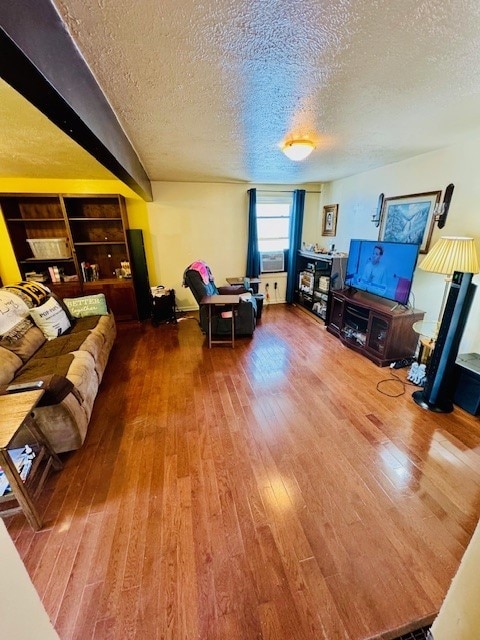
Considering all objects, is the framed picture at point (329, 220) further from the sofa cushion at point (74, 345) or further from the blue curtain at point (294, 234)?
the sofa cushion at point (74, 345)

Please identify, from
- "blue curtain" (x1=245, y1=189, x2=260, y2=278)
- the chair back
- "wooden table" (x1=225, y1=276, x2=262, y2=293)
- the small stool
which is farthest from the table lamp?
the small stool

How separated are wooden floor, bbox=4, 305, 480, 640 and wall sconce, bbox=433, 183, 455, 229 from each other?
180cm

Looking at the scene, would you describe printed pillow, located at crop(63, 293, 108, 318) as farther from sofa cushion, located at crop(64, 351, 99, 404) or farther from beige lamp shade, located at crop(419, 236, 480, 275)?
beige lamp shade, located at crop(419, 236, 480, 275)

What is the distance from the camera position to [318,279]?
180 inches

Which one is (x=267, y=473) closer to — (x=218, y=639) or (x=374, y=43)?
(x=218, y=639)

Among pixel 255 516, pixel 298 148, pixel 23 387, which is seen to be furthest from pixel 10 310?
pixel 298 148

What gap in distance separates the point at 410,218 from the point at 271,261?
253cm

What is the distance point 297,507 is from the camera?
4.82ft

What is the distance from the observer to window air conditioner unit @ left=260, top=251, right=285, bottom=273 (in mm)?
5078

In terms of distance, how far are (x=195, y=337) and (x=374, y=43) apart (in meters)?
3.29

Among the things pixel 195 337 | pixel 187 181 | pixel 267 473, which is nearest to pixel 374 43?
pixel 267 473

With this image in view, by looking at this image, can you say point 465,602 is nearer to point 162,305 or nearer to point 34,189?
point 162,305

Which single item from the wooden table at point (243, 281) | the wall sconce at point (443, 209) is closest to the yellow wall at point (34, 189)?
the wooden table at point (243, 281)

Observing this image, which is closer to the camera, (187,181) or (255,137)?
(255,137)
